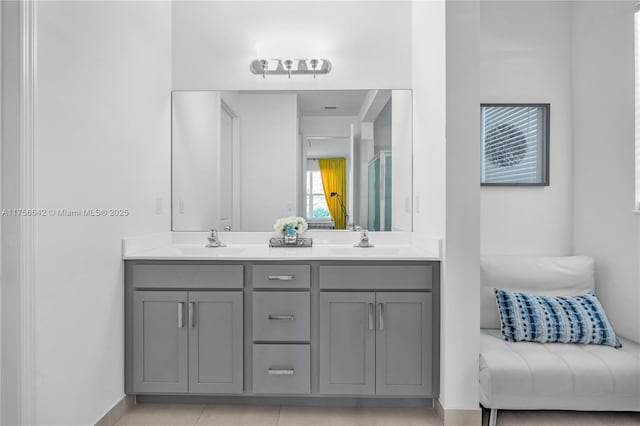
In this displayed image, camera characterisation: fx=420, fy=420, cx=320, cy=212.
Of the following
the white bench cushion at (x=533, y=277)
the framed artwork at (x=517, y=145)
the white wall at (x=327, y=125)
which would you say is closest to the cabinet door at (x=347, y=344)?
the white bench cushion at (x=533, y=277)

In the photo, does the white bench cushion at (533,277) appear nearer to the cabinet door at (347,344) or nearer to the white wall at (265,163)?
the cabinet door at (347,344)

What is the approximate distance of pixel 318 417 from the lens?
222cm

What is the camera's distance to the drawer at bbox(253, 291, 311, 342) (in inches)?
88.4

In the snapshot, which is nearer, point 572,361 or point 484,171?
point 572,361

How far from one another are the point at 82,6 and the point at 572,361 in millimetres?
2801

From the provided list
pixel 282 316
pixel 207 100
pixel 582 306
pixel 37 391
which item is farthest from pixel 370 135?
pixel 37 391

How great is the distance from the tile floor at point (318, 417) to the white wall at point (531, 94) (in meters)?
1.02

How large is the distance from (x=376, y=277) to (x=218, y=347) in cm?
92

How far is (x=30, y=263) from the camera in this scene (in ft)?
5.07

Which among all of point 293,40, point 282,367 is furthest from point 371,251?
point 293,40

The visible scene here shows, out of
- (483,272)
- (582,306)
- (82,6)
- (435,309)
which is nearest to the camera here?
(82,6)

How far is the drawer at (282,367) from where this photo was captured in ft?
7.34

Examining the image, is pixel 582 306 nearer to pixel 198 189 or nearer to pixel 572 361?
pixel 572 361

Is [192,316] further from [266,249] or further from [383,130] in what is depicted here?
[383,130]
